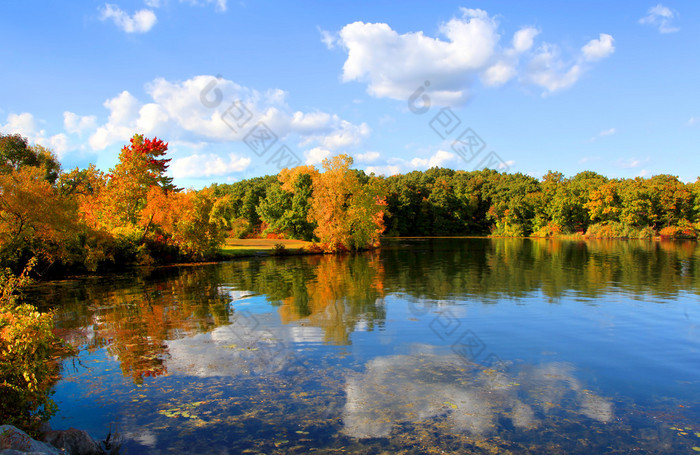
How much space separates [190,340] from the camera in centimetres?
1322

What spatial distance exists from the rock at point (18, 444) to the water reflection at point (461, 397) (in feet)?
14.3

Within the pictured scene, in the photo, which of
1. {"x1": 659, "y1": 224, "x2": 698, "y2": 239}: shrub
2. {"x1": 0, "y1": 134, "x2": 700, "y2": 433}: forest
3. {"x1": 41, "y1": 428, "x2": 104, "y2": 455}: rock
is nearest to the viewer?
{"x1": 41, "y1": 428, "x2": 104, "y2": 455}: rock

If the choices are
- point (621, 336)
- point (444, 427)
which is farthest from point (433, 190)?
point (444, 427)

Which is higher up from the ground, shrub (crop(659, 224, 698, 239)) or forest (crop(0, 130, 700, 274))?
forest (crop(0, 130, 700, 274))

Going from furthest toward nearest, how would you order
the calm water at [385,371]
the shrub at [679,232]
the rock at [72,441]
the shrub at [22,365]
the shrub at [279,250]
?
the shrub at [679,232]
the shrub at [279,250]
the calm water at [385,371]
the shrub at [22,365]
the rock at [72,441]

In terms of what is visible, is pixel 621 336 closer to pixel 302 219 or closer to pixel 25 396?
pixel 25 396

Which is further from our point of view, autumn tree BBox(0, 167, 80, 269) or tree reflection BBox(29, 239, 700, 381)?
autumn tree BBox(0, 167, 80, 269)

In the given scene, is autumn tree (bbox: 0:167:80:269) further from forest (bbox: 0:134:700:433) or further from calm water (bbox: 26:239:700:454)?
calm water (bbox: 26:239:700:454)

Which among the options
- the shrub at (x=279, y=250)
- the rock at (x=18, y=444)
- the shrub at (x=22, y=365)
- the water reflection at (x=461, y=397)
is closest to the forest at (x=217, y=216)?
the shrub at (x=22, y=365)

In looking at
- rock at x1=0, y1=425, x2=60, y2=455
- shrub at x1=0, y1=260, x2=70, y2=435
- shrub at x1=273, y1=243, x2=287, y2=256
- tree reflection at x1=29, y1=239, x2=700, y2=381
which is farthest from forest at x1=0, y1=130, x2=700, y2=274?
rock at x1=0, y1=425, x2=60, y2=455

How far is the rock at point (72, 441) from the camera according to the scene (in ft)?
20.7

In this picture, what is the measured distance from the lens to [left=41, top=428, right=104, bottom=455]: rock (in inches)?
249

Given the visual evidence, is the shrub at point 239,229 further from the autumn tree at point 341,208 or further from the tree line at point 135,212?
the autumn tree at point 341,208

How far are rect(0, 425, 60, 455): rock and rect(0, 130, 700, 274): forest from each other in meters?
21.9
